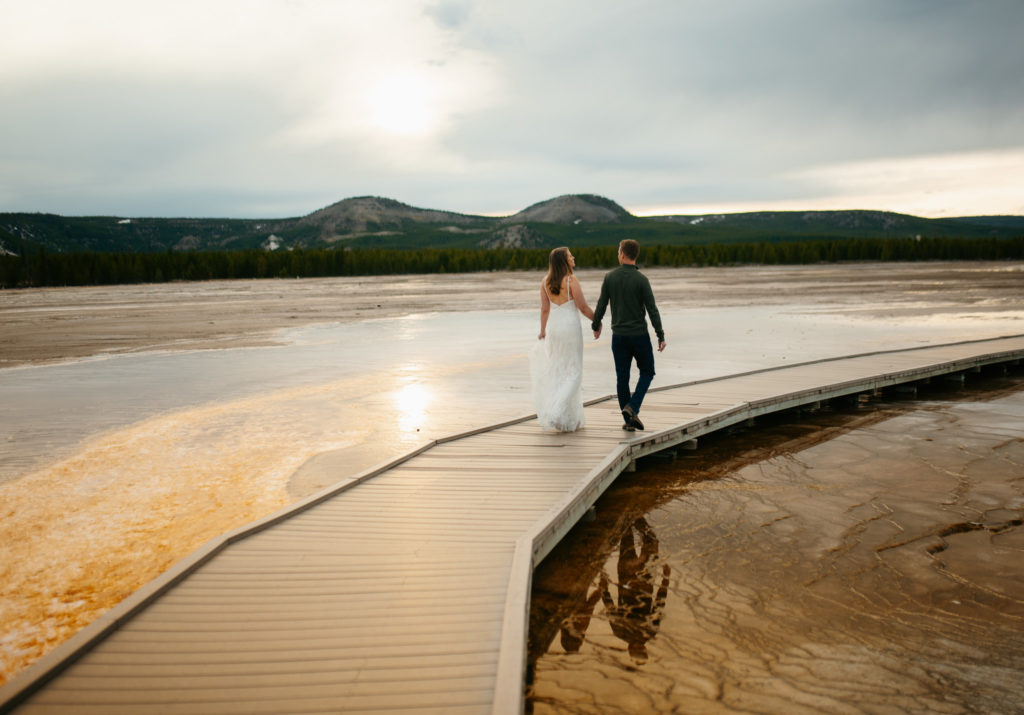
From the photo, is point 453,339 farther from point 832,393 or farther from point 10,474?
point 10,474

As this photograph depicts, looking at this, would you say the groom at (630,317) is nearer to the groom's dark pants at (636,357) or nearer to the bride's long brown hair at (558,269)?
the groom's dark pants at (636,357)

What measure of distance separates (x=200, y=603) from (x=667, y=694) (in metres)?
2.62

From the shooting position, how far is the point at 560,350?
7.72 meters

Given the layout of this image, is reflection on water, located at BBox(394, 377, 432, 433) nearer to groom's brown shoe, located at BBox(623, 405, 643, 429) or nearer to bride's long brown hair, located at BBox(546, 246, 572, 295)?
groom's brown shoe, located at BBox(623, 405, 643, 429)

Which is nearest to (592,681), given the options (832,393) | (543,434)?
(543,434)

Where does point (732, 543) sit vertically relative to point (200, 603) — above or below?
below

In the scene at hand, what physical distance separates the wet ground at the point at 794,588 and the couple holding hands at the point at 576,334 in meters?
0.98

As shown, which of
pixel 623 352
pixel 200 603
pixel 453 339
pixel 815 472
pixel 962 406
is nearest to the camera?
pixel 200 603

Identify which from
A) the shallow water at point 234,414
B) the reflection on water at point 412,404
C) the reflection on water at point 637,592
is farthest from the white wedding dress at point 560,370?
the reflection on water at point 412,404

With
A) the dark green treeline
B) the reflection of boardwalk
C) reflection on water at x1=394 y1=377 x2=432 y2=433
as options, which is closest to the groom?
the reflection of boardwalk

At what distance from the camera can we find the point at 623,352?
7.78 m

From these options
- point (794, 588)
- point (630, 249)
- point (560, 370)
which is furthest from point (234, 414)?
point (794, 588)

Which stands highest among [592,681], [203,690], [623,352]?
[623,352]

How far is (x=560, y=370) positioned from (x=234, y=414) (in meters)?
5.72
